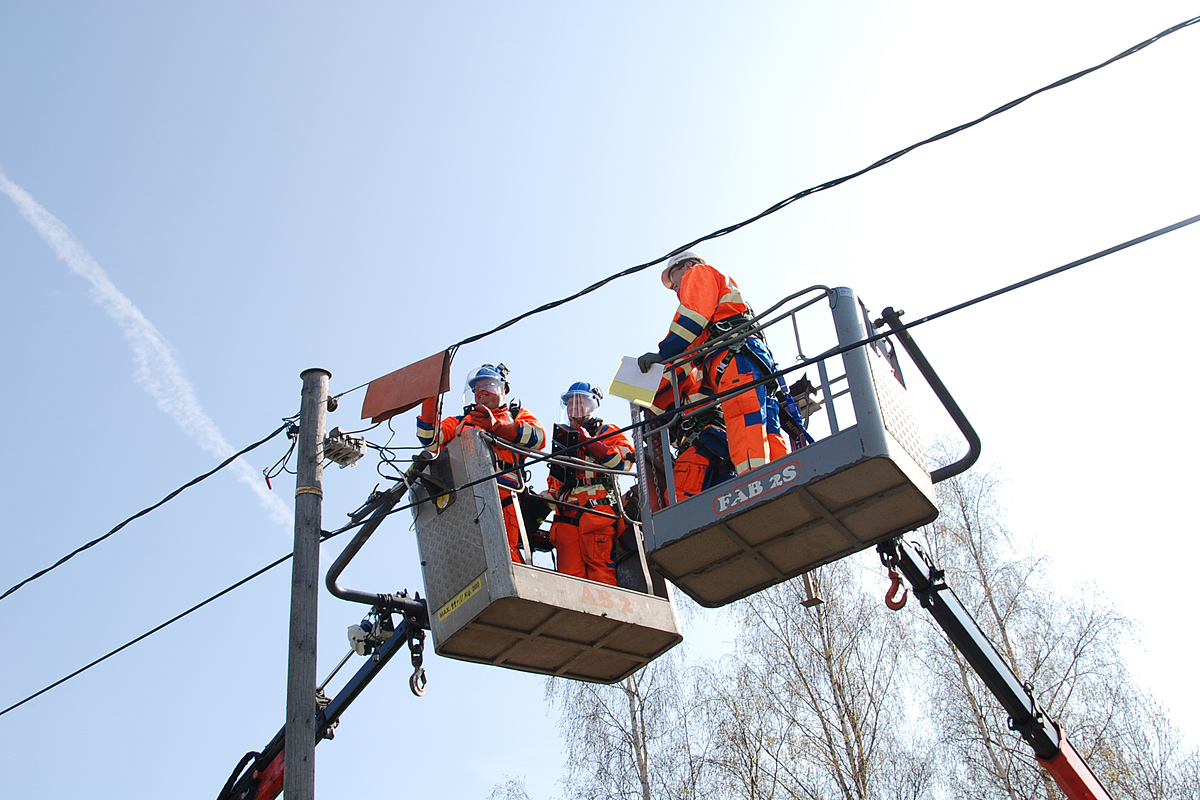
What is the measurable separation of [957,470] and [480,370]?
139 inches

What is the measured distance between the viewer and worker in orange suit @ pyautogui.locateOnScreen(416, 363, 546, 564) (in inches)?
284

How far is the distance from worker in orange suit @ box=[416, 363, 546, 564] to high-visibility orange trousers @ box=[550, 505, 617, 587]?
0.65 meters

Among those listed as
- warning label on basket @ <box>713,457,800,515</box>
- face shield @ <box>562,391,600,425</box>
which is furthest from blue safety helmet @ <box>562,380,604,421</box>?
warning label on basket @ <box>713,457,800,515</box>

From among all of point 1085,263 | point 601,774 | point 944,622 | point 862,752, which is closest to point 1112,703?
point 862,752

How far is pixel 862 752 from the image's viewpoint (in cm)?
1424

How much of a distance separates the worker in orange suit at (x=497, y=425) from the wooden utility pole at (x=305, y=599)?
763 millimetres

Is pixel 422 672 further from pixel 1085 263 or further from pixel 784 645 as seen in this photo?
pixel 784 645

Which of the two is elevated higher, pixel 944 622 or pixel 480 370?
pixel 480 370

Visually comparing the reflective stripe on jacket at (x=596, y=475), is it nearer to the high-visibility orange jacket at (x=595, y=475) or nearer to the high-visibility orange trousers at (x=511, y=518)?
the high-visibility orange jacket at (x=595, y=475)

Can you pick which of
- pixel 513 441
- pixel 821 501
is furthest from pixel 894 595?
pixel 513 441

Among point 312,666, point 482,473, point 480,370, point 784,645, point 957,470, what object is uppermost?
point 784,645

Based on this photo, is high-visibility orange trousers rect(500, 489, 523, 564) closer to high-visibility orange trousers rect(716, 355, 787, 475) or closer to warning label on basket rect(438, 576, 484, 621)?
warning label on basket rect(438, 576, 484, 621)

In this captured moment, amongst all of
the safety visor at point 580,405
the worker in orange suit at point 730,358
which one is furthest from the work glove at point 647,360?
the safety visor at point 580,405

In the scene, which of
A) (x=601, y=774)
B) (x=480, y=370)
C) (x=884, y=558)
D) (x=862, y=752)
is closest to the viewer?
(x=884, y=558)
